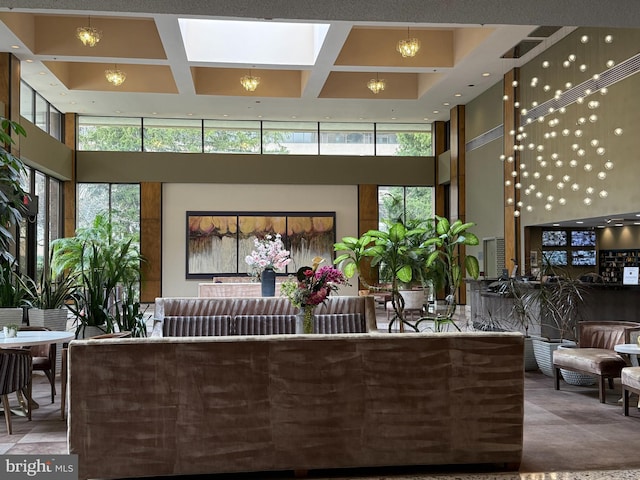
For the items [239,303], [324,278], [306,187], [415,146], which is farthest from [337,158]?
[324,278]

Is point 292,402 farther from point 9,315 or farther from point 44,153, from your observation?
point 44,153

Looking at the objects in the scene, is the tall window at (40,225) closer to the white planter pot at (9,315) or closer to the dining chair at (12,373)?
the white planter pot at (9,315)

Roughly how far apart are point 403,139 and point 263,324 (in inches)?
505

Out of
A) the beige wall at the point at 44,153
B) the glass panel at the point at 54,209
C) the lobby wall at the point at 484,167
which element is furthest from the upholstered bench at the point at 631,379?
the glass panel at the point at 54,209

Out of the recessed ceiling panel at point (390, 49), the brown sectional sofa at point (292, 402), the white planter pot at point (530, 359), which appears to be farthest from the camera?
the recessed ceiling panel at point (390, 49)

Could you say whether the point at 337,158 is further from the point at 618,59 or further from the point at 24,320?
the point at 24,320

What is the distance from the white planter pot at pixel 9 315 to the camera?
303 inches

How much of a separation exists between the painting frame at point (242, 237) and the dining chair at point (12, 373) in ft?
41.5

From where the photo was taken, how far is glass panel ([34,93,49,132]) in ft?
51.8

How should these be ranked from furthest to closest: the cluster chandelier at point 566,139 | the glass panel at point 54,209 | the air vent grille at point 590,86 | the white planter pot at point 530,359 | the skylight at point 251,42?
the glass panel at point 54,209 → the skylight at point 251,42 → the cluster chandelier at point 566,139 → the air vent grille at point 590,86 → the white planter pot at point 530,359

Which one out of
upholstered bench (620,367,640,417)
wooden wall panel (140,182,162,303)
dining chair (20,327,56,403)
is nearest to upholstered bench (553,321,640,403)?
upholstered bench (620,367,640,417)

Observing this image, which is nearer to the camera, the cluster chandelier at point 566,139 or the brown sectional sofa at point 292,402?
the brown sectional sofa at point 292,402

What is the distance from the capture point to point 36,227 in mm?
15508

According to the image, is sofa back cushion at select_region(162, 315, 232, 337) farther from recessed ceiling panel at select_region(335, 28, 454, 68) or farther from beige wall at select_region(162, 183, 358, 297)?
beige wall at select_region(162, 183, 358, 297)
